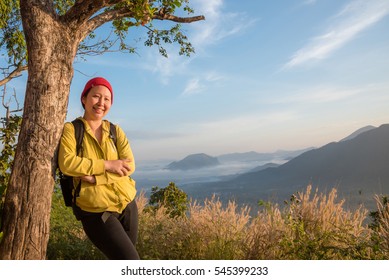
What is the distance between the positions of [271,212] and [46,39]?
4.17 m

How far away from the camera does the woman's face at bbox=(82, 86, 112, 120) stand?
4246 millimetres

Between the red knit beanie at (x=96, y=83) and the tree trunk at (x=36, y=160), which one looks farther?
the tree trunk at (x=36, y=160)

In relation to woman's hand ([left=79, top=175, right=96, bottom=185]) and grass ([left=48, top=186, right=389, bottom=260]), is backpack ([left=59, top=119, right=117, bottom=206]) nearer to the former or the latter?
woman's hand ([left=79, top=175, right=96, bottom=185])

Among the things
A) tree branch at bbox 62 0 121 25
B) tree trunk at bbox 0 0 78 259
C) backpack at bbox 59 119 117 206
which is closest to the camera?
backpack at bbox 59 119 117 206

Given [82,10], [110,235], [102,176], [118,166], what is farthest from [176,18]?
[110,235]

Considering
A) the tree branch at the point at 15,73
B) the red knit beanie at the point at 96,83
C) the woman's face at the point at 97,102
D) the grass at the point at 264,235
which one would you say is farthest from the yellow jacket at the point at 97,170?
the tree branch at the point at 15,73

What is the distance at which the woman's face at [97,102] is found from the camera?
4.25m

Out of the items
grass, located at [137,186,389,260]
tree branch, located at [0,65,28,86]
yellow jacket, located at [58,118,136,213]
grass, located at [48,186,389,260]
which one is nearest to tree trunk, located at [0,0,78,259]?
yellow jacket, located at [58,118,136,213]

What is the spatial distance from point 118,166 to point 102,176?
19 cm

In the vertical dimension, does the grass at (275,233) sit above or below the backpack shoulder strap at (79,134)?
below

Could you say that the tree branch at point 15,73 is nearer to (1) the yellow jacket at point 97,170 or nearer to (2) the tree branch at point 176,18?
(2) the tree branch at point 176,18
